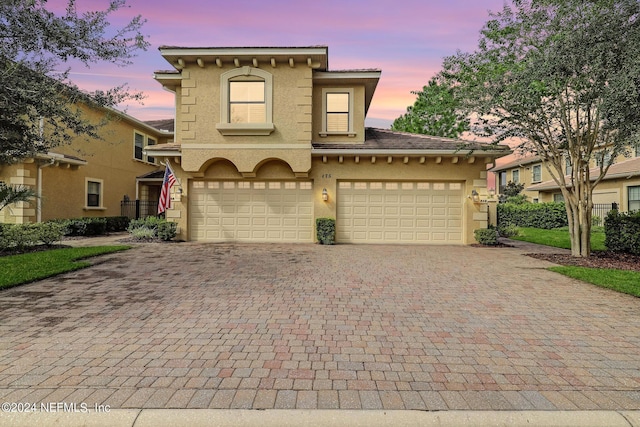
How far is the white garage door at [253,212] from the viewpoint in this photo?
14.0 metres

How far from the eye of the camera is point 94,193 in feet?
61.9

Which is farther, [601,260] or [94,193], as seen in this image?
[94,193]

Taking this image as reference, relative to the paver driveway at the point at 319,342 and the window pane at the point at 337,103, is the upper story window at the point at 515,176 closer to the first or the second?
the window pane at the point at 337,103

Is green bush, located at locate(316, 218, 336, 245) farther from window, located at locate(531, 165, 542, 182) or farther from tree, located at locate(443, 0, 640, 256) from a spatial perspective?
window, located at locate(531, 165, 542, 182)

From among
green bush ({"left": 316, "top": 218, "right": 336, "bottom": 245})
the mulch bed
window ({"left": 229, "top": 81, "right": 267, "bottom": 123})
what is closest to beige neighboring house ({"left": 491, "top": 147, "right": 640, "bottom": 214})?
the mulch bed

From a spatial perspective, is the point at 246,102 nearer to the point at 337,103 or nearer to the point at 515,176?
the point at 337,103

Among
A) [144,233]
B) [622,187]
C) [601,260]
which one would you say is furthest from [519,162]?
[144,233]

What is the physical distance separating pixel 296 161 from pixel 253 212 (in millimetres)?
2936

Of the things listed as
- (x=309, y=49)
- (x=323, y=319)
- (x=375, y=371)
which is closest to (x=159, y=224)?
(x=309, y=49)

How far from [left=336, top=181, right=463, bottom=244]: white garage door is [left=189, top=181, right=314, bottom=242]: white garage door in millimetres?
1695

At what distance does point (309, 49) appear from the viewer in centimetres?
1273

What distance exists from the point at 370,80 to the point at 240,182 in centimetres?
705

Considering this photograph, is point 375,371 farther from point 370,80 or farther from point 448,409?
point 370,80

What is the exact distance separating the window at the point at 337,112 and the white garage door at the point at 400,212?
246 centimetres
